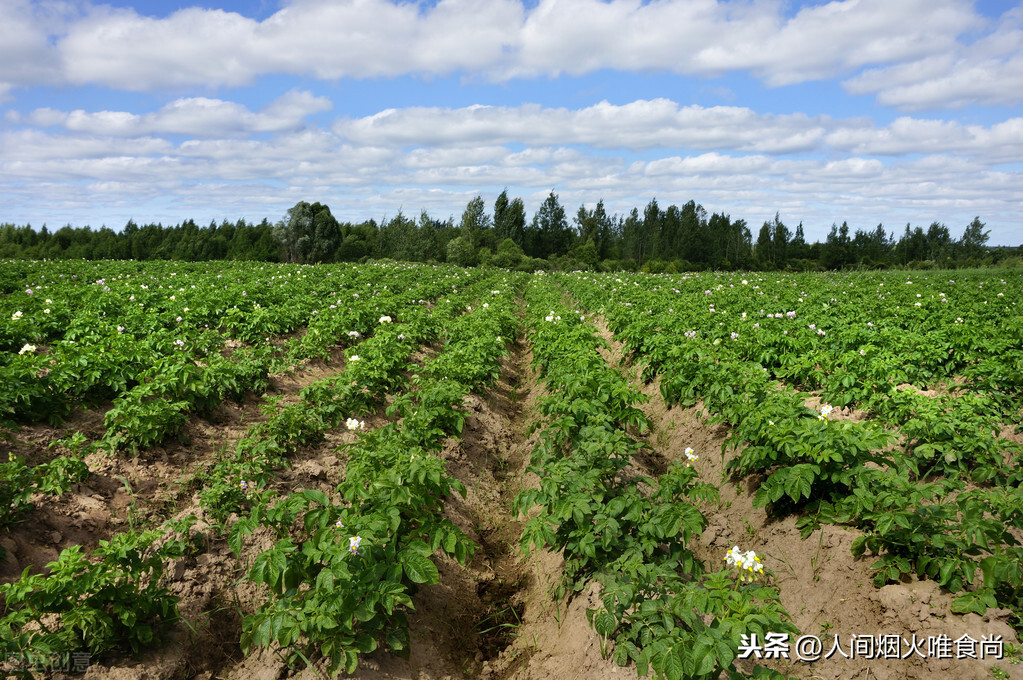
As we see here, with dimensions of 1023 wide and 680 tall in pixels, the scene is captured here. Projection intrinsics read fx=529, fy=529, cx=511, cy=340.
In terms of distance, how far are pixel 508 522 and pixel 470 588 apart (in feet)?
4.21

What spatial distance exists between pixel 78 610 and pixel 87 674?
38cm

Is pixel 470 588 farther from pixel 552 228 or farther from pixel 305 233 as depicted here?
pixel 552 228

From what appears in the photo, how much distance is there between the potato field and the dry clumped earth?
0.07 feet

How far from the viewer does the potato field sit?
10.1 ft

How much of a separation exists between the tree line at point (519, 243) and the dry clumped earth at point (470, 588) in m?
49.6

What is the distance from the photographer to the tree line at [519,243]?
6188cm

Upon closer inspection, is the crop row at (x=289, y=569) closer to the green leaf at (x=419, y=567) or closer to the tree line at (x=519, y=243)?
the green leaf at (x=419, y=567)

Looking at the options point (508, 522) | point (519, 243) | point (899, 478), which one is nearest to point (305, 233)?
point (519, 243)

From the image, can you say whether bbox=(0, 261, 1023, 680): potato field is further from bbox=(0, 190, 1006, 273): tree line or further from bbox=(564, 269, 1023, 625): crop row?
bbox=(0, 190, 1006, 273): tree line

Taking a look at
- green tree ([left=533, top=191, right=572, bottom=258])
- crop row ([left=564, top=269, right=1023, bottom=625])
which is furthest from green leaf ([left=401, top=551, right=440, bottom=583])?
green tree ([left=533, top=191, right=572, bottom=258])

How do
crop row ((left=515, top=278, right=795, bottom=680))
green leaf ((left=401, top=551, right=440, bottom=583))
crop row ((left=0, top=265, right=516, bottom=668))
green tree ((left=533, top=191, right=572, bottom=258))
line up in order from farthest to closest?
green tree ((left=533, top=191, right=572, bottom=258)) < green leaf ((left=401, top=551, right=440, bottom=583)) < crop row ((left=0, top=265, right=516, bottom=668)) < crop row ((left=515, top=278, right=795, bottom=680))

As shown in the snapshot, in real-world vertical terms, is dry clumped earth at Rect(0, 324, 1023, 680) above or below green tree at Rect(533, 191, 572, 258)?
below

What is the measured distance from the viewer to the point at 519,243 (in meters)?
85.2

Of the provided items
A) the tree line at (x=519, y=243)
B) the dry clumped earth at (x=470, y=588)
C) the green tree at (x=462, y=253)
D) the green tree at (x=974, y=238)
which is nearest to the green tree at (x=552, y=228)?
the tree line at (x=519, y=243)
